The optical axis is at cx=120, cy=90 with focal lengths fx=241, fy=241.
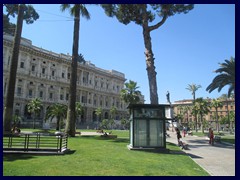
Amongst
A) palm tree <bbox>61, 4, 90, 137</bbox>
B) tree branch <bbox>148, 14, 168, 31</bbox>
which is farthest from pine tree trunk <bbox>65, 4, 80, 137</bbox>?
tree branch <bbox>148, 14, 168, 31</bbox>

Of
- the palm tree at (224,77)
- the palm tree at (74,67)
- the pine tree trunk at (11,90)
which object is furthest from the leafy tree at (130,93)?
the pine tree trunk at (11,90)

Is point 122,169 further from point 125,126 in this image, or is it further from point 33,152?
point 125,126

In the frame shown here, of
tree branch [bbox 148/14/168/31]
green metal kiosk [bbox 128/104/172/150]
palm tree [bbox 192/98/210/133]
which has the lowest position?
green metal kiosk [bbox 128/104/172/150]

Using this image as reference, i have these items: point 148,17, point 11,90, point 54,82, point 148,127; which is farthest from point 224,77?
point 54,82

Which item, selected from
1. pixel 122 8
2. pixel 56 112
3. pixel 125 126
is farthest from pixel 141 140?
pixel 125 126

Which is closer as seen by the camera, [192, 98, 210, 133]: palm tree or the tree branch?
the tree branch

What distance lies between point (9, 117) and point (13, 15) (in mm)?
21051

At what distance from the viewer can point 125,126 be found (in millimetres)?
65438

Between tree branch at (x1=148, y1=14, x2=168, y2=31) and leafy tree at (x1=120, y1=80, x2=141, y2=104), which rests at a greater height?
tree branch at (x1=148, y1=14, x2=168, y2=31)

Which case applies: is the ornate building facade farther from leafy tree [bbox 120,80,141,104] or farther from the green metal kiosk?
the green metal kiosk

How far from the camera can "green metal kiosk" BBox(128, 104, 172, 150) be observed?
1347cm

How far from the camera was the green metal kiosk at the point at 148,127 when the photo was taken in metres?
13.5

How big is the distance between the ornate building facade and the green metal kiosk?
4074 centimetres

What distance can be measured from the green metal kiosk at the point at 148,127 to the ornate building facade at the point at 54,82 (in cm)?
4074
